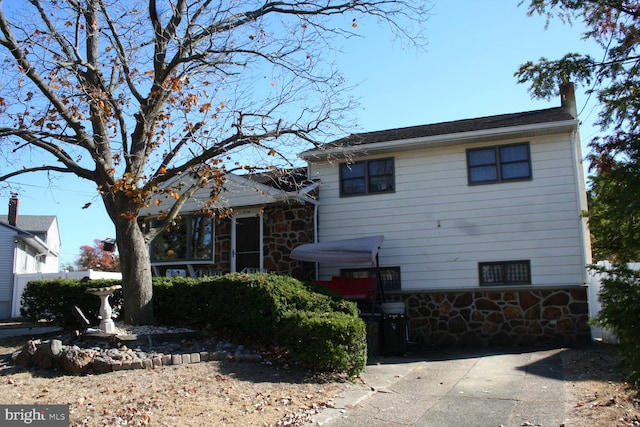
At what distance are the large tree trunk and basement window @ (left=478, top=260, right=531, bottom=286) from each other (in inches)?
317

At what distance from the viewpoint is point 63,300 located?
12.5m

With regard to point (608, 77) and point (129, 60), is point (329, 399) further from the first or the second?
point (129, 60)

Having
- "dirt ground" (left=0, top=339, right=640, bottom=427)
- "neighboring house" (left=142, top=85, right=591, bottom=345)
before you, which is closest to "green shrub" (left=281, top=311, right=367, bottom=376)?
"dirt ground" (left=0, top=339, right=640, bottom=427)

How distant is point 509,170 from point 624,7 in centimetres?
667

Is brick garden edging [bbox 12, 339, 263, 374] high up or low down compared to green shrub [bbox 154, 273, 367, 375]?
down

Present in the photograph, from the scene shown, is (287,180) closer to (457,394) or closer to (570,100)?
(457,394)

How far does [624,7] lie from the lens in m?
7.43

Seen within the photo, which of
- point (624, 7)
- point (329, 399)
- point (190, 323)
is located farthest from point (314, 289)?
point (624, 7)

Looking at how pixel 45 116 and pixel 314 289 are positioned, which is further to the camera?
pixel 314 289

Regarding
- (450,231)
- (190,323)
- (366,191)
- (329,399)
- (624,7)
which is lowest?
(329,399)

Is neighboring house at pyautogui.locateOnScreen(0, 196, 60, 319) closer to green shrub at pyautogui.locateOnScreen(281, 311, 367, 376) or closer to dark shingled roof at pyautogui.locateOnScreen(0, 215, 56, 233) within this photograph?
dark shingled roof at pyautogui.locateOnScreen(0, 215, 56, 233)

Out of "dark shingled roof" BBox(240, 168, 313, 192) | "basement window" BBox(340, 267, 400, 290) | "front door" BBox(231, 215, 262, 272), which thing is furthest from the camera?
"front door" BBox(231, 215, 262, 272)

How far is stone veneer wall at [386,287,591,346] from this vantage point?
42.2ft

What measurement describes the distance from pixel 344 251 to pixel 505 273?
409 centimetres
